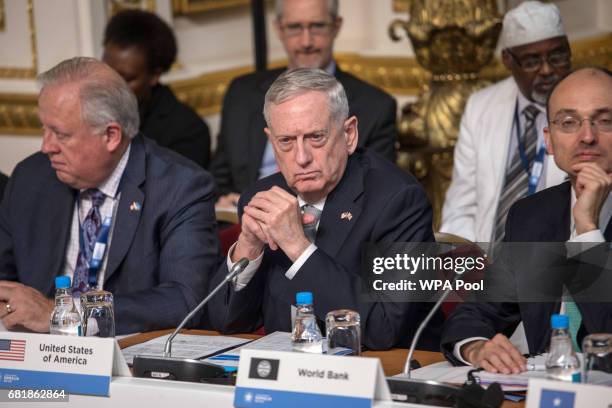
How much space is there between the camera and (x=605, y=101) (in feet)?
10.6

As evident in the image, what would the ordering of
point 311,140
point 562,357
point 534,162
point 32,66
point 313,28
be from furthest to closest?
1. point 32,66
2. point 313,28
3. point 534,162
4. point 311,140
5. point 562,357

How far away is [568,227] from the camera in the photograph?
322 cm

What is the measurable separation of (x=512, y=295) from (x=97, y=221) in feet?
4.49

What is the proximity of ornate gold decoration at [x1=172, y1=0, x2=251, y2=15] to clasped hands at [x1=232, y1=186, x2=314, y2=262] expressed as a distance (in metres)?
3.75

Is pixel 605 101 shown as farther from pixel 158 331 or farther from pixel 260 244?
pixel 158 331

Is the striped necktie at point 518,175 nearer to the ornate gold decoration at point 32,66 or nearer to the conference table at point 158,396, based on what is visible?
the conference table at point 158,396

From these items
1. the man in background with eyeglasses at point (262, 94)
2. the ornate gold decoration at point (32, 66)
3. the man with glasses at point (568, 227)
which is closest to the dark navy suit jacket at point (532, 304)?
the man with glasses at point (568, 227)

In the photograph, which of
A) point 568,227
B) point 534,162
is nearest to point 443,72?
point 534,162

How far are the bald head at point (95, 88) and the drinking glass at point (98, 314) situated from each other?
0.77 metres

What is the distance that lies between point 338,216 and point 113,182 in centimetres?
84

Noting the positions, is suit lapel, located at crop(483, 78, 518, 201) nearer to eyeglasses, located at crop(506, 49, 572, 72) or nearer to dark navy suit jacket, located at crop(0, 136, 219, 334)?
eyeglasses, located at crop(506, 49, 572, 72)

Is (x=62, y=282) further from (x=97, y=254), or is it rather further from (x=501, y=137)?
(x=501, y=137)

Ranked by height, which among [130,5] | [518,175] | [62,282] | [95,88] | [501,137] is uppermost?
[130,5]

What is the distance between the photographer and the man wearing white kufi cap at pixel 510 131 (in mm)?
4602
